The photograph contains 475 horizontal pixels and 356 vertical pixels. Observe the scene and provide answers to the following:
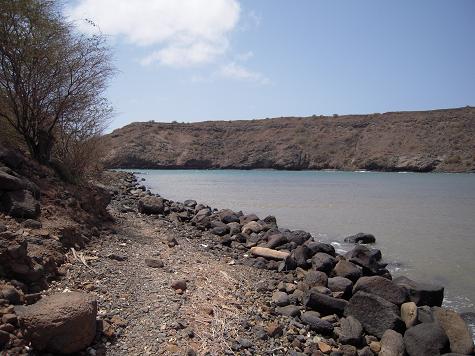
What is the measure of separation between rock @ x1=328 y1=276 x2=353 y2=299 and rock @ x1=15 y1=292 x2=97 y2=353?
5.06 m

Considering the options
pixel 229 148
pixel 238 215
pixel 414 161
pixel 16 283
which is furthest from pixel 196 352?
pixel 229 148

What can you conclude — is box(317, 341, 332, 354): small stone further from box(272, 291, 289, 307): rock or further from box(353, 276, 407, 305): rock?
box(353, 276, 407, 305): rock

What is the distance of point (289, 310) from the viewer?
23.6 ft

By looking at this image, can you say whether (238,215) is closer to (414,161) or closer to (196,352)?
(196,352)

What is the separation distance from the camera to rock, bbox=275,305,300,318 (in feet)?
23.3

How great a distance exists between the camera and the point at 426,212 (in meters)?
21.3

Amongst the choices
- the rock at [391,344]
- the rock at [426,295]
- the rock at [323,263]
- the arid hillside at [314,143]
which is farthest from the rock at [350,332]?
the arid hillside at [314,143]

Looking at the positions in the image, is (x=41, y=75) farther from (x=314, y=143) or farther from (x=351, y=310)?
(x=314, y=143)

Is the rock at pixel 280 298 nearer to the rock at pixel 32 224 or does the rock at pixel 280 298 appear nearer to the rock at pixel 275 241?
the rock at pixel 275 241

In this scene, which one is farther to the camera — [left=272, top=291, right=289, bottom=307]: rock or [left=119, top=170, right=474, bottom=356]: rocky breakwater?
[left=272, top=291, right=289, bottom=307]: rock

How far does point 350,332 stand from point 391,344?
A: 0.59 meters

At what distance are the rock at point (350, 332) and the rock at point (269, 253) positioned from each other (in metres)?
3.87

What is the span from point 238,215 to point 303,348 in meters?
11.0

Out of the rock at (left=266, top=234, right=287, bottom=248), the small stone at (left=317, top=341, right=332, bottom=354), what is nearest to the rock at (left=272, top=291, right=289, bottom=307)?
the small stone at (left=317, top=341, right=332, bottom=354)
